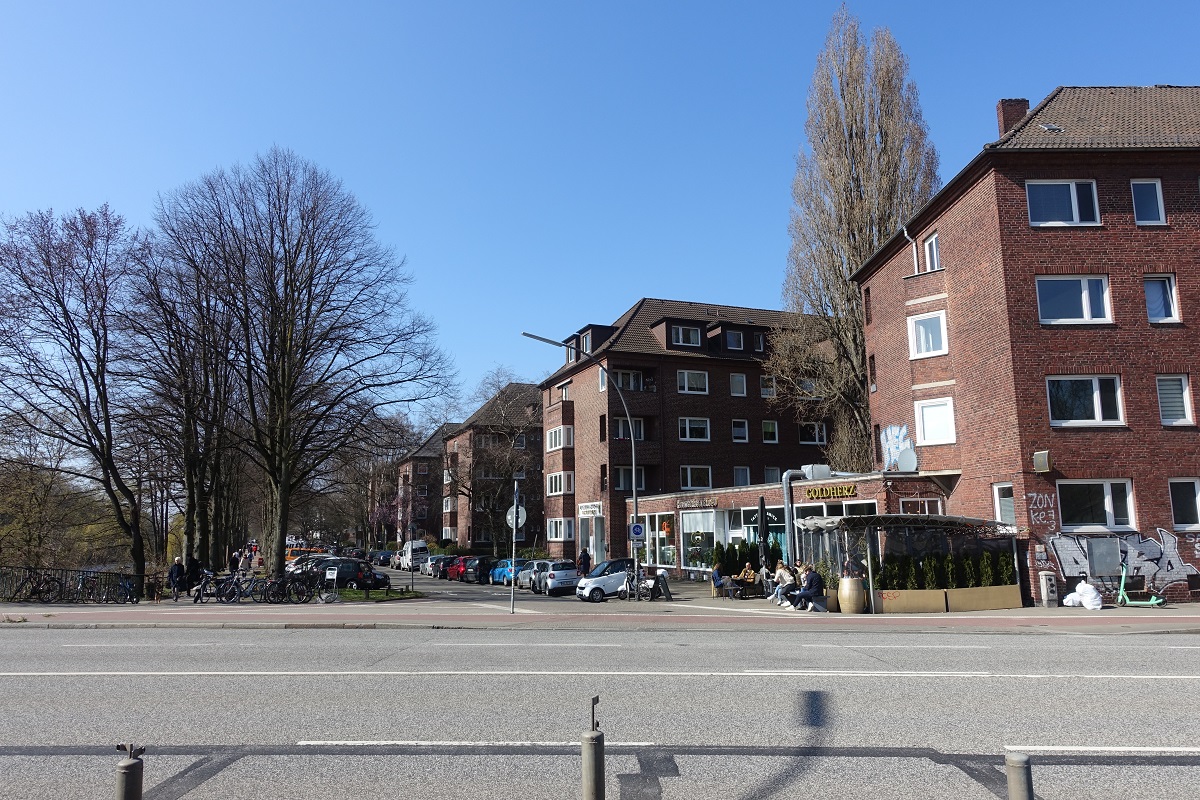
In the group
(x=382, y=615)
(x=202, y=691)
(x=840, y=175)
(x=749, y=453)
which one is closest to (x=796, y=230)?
(x=840, y=175)

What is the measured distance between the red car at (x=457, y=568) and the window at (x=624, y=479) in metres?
10.2

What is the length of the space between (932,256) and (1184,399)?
8.74 m

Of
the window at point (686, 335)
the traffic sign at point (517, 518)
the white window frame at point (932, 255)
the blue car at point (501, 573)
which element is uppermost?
the window at point (686, 335)

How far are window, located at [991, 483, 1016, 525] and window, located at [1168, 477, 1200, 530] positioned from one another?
12.9 ft

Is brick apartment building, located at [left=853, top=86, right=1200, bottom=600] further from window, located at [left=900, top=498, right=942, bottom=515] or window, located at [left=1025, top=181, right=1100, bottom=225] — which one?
window, located at [left=900, top=498, right=942, bottom=515]

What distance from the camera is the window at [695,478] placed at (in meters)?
44.0

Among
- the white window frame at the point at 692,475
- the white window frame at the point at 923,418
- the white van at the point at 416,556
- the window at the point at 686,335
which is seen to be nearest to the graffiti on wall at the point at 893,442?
the white window frame at the point at 923,418

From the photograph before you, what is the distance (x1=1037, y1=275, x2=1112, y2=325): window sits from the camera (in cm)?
2308

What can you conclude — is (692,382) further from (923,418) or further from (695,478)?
(923,418)

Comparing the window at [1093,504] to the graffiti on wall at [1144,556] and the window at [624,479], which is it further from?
the window at [624,479]

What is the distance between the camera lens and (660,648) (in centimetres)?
1296

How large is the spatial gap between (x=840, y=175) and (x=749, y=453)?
16.3 metres

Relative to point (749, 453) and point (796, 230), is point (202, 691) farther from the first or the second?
point (749, 453)

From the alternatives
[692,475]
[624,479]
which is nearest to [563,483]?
[624,479]
